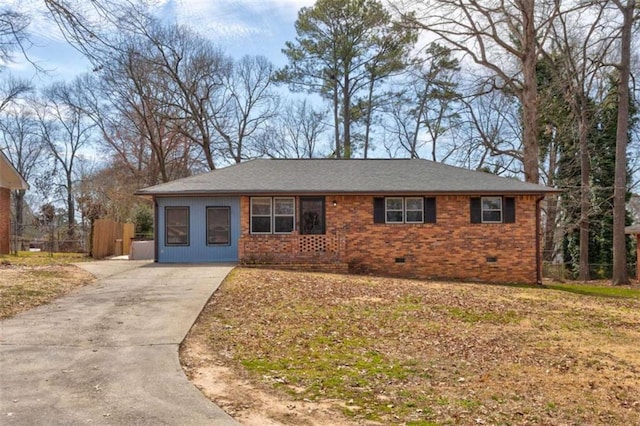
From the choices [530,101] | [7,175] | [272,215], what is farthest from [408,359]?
[7,175]

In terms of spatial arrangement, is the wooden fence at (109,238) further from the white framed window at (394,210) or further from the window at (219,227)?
the white framed window at (394,210)

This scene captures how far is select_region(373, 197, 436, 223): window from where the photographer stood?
56.5 ft

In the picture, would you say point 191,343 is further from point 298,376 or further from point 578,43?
point 578,43

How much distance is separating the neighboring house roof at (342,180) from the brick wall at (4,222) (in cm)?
947

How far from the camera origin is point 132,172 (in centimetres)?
3297

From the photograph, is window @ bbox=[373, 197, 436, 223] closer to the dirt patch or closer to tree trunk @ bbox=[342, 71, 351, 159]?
the dirt patch

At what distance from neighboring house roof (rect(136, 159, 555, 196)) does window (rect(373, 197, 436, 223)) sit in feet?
1.48

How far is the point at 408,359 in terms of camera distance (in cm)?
648

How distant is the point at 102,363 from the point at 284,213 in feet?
38.9

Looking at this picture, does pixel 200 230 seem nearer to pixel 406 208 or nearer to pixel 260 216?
pixel 260 216

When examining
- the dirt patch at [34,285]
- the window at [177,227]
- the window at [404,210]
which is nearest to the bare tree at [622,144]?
the window at [404,210]

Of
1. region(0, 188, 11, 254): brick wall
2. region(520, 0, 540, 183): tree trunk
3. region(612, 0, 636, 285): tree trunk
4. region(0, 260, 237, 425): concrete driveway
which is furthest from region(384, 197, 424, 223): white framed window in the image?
region(0, 188, 11, 254): brick wall

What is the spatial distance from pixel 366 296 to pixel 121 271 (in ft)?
22.1

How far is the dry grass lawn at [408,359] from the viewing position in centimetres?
482
